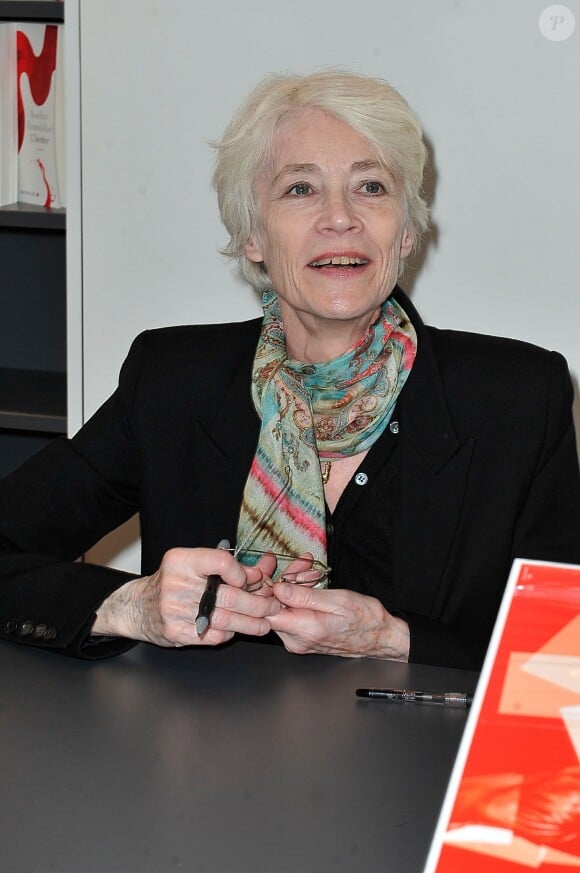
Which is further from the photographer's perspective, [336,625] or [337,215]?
[337,215]

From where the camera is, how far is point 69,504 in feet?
5.47

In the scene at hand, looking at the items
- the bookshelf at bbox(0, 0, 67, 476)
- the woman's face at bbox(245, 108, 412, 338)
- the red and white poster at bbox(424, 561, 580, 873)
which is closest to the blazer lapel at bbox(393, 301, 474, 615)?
the woman's face at bbox(245, 108, 412, 338)

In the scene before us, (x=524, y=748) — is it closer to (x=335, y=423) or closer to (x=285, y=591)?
(x=285, y=591)

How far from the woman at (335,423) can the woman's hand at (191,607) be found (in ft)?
0.78

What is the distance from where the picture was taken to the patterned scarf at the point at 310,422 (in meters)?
1.58

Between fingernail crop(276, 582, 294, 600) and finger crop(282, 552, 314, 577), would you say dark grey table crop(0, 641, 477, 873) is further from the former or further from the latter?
finger crop(282, 552, 314, 577)

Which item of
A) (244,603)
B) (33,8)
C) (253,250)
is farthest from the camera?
(33,8)

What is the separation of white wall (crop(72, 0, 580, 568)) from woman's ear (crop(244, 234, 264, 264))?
1.06ft

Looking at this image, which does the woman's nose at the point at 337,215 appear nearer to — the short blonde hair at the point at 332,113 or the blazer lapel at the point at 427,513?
the short blonde hair at the point at 332,113

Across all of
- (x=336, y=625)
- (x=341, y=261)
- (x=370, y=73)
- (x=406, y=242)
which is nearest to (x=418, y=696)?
(x=336, y=625)

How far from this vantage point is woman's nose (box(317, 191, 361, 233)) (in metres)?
1.61

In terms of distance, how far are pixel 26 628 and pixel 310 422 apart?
0.55 metres

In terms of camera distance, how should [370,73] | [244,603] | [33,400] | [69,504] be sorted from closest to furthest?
1. [244,603]
2. [69,504]
3. [370,73]
4. [33,400]

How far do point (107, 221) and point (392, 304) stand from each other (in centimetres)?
69
